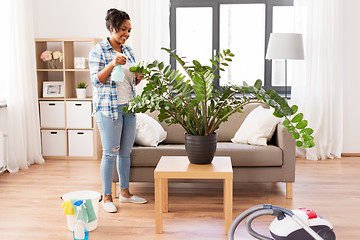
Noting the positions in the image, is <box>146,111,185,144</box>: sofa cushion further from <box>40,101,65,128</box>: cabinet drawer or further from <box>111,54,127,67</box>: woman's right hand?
<box>40,101,65,128</box>: cabinet drawer

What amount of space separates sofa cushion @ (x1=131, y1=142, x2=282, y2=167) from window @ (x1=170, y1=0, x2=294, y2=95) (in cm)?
203

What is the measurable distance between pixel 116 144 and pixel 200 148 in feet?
2.26

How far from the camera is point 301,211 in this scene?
6.59 ft

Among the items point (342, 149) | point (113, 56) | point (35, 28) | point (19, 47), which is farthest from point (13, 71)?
point (342, 149)

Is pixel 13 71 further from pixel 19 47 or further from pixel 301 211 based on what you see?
pixel 301 211

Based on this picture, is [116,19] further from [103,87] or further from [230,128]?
[230,128]

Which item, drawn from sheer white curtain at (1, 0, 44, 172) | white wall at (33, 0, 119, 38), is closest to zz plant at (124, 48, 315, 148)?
sheer white curtain at (1, 0, 44, 172)

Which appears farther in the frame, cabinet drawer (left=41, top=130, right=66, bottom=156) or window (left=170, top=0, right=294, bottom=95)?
window (left=170, top=0, right=294, bottom=95)

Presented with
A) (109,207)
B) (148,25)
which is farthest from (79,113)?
(109,207)

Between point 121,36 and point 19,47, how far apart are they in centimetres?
200

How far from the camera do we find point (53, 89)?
5086 mm

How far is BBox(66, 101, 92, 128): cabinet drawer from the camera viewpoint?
195 inches

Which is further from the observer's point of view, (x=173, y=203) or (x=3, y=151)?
(x=3, y=151)

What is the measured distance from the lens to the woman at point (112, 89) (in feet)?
9.73
